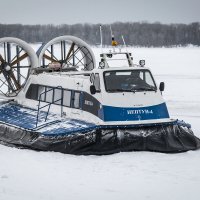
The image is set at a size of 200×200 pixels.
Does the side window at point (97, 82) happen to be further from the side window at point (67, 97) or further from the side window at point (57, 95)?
the side window at point (57, 95)

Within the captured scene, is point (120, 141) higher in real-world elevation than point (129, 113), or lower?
lower

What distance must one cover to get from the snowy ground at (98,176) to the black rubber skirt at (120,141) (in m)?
0.11

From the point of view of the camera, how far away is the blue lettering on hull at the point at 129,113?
7.03 meters

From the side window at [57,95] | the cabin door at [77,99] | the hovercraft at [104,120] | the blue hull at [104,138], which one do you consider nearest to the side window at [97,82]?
the hovercraft at [104,120]

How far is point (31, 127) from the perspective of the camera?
7547 millimetres

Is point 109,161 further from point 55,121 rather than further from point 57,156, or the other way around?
point 55,121

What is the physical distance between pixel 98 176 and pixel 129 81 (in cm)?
212

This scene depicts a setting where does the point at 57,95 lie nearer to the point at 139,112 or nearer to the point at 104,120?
the point at 104,120

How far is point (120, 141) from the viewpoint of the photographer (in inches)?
269

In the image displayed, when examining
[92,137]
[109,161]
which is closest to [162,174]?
[109,161]

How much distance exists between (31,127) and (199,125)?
143 inches

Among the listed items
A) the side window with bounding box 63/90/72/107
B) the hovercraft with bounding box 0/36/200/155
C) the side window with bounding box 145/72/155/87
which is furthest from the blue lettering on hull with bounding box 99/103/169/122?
the side window with bounding box 63/90/72/107

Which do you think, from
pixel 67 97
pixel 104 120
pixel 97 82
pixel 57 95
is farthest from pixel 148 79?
pixel 57 95

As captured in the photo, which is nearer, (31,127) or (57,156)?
(57,156)
